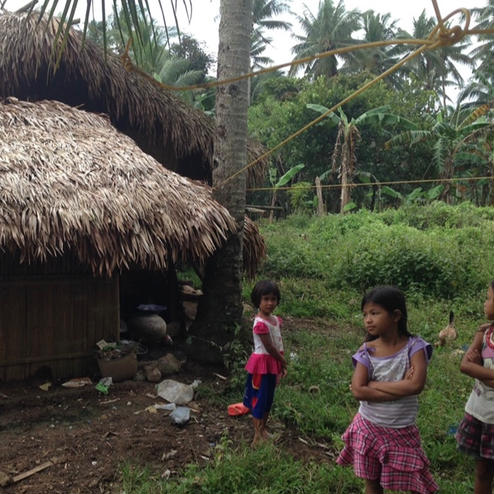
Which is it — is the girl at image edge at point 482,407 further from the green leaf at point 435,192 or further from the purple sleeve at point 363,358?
the green leaf at point 435,192

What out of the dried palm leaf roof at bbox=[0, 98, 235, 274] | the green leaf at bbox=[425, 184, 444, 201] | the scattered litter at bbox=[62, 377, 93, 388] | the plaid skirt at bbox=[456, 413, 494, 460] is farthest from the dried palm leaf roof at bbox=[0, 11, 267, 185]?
the green leaf at bbox=[425, 184, 444, 201]

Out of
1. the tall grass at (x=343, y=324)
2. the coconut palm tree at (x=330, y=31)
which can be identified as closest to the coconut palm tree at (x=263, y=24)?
the coconut palm tree at (x=330, y=31)

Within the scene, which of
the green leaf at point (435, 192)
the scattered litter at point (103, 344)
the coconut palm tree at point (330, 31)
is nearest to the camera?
the scattered litter at point (103, 344)

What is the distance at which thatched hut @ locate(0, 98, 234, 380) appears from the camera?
4.30 metres

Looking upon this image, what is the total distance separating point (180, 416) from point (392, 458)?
227 cm

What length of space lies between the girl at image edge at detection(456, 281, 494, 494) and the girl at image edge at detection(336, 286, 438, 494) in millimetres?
388

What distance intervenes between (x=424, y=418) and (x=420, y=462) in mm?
2092

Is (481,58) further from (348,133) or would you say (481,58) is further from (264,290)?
(264,290)

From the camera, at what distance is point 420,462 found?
7.00 feet

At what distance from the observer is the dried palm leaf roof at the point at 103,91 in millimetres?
5996

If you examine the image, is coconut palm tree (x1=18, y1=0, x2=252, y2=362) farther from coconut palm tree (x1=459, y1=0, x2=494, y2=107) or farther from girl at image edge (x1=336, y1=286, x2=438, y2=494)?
coconut palm tree (x1=459, y1=0, x2=494, y2=107)

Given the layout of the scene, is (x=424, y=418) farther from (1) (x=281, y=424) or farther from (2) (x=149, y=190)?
(2) (x=149, y=190)

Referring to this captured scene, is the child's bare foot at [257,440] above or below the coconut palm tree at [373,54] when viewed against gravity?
below

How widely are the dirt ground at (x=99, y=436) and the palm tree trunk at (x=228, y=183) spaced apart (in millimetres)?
635
